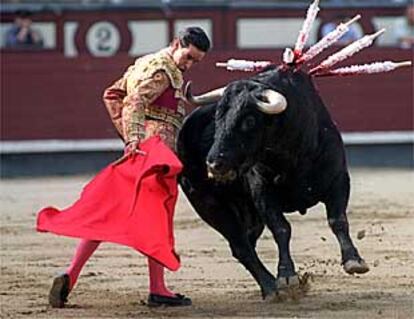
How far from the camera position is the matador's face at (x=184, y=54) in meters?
5.34

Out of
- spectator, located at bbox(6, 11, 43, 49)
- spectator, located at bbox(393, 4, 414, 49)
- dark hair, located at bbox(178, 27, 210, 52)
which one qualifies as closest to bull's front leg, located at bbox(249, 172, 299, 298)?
dark hair, located at bbox(178, 27, 210, 52)

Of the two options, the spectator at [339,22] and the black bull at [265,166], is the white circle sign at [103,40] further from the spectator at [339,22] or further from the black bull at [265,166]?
the black bull at [265,166]

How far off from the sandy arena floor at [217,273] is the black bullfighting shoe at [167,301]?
0.04 meters

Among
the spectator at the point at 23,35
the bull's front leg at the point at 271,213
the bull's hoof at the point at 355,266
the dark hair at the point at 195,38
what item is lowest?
the spectator at the point at 23,35

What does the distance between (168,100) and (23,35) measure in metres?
7.35

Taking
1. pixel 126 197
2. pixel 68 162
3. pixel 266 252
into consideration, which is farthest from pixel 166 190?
pixel 68 162

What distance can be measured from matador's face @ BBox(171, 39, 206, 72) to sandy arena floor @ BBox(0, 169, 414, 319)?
2.81 feet

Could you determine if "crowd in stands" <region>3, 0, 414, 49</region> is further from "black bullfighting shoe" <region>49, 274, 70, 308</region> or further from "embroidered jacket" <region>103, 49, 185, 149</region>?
"black bullfighting shoe" <region>49, 274, 70, 308</region>

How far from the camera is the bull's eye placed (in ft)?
16.8

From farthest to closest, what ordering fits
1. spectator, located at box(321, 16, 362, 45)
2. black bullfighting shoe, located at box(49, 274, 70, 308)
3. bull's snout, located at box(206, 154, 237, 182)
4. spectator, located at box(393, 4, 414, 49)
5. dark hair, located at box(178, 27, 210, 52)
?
spectator, located at box(393, 4, 414, 49), spectator, located at box(321, 16, 362, 45), black bullfighting shoe, located at box(49, 274, 70, 308), dark hair, located at box(178, 27, 210, 52), bull's snout, located at box(206, 154, 237, 182)

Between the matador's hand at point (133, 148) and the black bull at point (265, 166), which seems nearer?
the black bull at point (265, 166)

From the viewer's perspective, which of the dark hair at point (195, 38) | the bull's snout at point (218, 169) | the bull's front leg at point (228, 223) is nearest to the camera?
the bull's snout at point (218, 169)

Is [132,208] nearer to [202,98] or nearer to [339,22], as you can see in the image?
[202,98]

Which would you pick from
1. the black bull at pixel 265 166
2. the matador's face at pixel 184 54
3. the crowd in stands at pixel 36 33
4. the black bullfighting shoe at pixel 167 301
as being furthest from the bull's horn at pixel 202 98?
the crowd in stands at pixel 36 33
